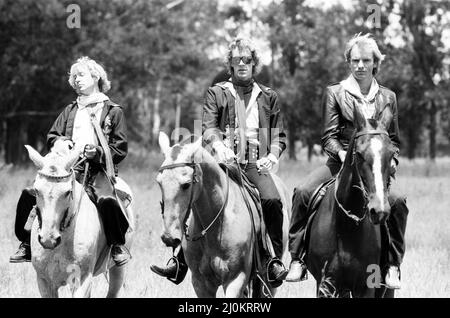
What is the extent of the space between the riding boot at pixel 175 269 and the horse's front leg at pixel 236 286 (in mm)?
751

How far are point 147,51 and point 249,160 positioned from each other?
28.1 m

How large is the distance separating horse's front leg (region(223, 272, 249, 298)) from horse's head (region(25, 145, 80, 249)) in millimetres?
1677

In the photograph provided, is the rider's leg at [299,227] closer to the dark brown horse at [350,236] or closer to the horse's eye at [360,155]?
the dark brown horse at [350,236]

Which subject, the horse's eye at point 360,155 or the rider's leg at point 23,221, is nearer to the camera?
the horse's eye at point 360,155

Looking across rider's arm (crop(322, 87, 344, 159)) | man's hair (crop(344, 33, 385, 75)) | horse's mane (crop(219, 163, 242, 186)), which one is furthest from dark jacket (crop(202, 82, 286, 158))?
man's hair (crop(344, 33, 385, 75))

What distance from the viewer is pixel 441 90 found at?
4866 centimetres

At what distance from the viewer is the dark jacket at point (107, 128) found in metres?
8.45

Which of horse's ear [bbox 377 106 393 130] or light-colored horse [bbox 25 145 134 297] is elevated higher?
horse's ear [bbox 377 106 393 130]

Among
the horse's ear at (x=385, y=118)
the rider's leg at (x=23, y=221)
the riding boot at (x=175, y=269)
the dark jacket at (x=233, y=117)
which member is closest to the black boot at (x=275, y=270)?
the riding boot at (x=175, y=269)

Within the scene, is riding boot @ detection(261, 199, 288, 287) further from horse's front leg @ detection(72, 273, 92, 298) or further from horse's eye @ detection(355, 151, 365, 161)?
horse's front leg @ detection(72, 273, 92, 298)

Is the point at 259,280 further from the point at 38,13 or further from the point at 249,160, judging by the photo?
the point at 38,13

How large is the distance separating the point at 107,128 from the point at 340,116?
2.57 meters

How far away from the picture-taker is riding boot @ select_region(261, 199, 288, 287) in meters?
8.11

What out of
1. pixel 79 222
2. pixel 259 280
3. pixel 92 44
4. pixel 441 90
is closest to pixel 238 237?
pixel 259 280
